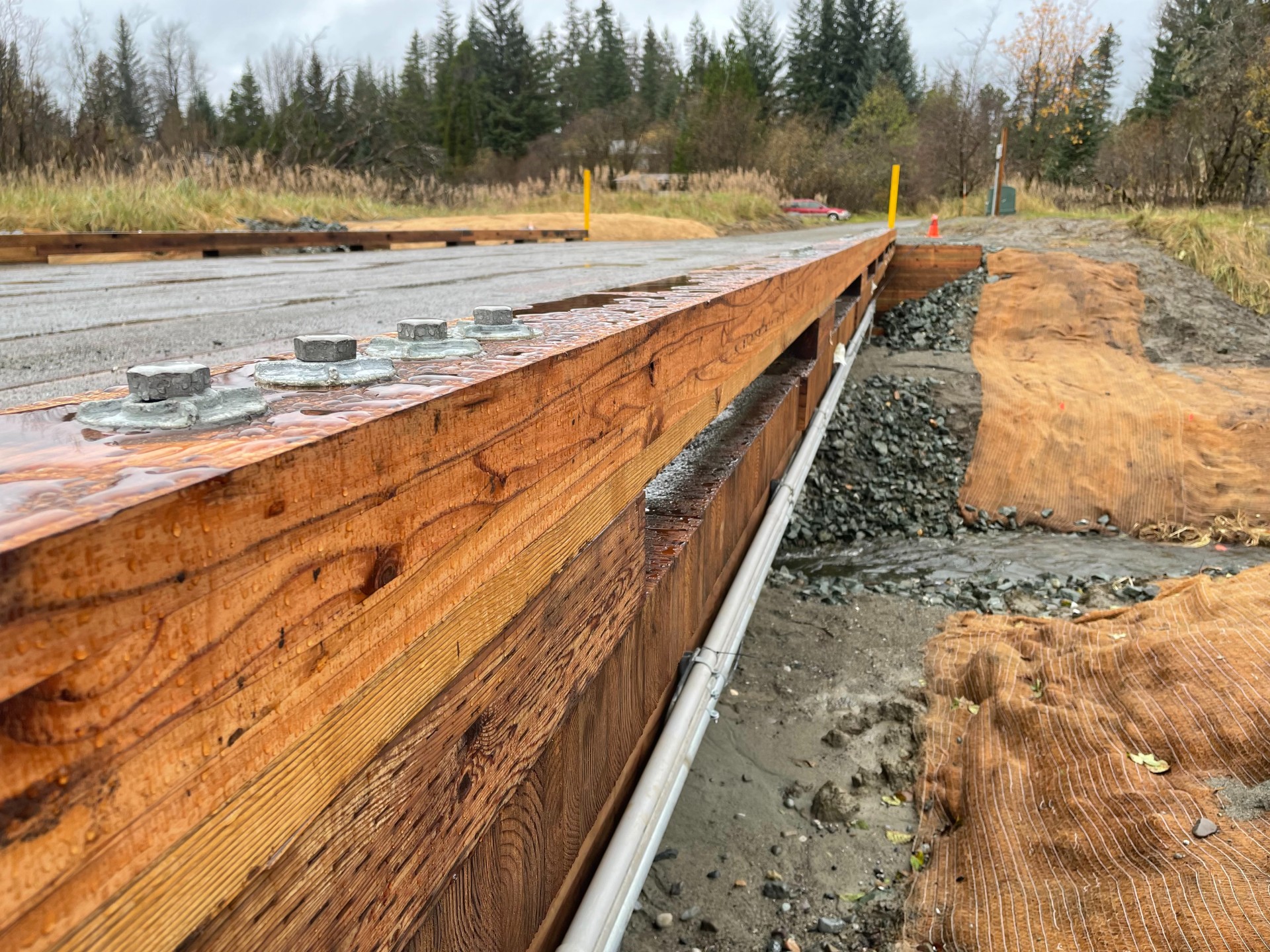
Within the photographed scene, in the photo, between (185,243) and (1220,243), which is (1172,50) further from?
(185,243)

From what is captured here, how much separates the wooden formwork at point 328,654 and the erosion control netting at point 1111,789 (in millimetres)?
1697

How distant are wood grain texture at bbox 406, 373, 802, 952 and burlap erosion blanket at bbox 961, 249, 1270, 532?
635 cm

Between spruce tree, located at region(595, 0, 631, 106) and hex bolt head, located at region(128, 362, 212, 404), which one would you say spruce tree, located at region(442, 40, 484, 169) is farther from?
hex bolt head, located at region(128, 362, 212, 404)

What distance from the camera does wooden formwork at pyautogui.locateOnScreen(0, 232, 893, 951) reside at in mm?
495

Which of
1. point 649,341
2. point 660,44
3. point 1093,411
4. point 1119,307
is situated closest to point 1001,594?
point 1093,411

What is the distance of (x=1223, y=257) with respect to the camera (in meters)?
13.6

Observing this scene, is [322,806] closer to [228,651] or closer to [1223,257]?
[228,651]

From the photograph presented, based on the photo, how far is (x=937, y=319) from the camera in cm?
1259

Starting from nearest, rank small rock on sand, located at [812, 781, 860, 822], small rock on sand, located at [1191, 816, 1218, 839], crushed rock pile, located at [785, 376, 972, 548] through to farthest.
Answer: small rock on sand, located at [1191, 816, 1218, 839] → small rock on sand, located at [812, 781, 860, 822] → crushed rock pile, located at [785, 376, 972, 548]

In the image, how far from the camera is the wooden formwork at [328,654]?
495mm

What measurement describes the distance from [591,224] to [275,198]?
6617 millimetres

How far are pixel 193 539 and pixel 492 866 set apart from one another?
937mm

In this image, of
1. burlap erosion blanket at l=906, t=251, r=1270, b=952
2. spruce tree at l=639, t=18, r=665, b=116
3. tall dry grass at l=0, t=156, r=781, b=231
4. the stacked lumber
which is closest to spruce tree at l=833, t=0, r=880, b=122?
spruce tree at l=639, t=18, r=665, b=116

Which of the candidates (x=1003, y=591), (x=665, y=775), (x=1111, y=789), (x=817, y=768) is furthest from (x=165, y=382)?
(x=1003, y=591)
